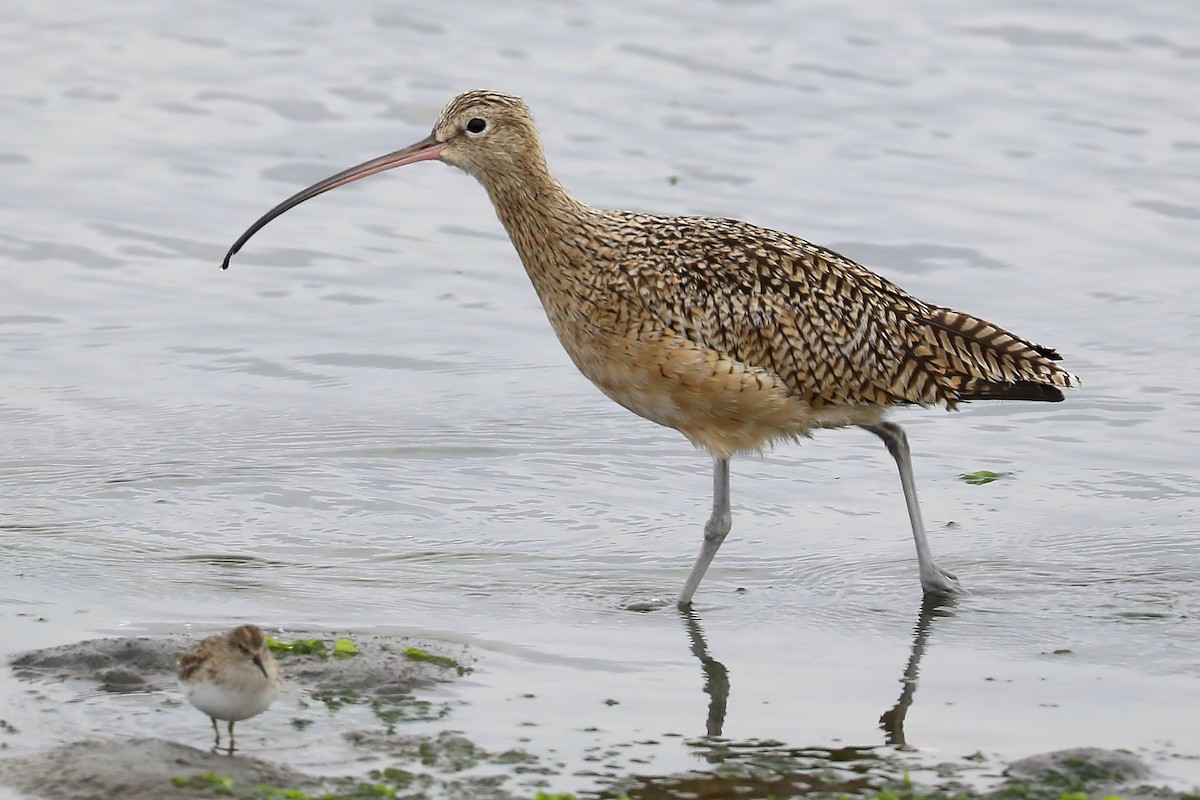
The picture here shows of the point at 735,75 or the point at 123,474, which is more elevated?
the point at 735,75

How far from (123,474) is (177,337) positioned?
102 inches

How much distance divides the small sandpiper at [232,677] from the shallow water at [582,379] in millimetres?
268

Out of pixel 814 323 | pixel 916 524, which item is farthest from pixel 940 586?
pixel 814 323

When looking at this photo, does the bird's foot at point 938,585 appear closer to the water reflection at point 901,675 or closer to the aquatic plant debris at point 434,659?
the water reflection at point 901,675

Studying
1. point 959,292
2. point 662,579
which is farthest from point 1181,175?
point 662,579

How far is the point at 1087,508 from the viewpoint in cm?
938

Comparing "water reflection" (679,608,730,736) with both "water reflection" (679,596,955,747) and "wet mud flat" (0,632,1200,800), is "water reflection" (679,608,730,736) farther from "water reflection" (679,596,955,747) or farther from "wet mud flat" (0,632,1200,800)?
"wet mud flat" (0,632,1200,800)

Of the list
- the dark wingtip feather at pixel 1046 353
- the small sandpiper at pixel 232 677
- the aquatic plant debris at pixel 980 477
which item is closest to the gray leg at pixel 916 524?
the dark wingtip feather at pixel 1046 353

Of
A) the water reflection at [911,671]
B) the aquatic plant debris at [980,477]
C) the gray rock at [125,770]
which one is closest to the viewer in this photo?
the gray rock at [125,770]

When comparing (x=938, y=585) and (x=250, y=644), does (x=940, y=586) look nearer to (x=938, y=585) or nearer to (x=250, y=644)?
(x=938, y=585)

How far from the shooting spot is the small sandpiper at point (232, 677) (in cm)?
600

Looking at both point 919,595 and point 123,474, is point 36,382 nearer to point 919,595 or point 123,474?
point 123,474

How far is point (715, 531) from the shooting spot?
8375 millimetres

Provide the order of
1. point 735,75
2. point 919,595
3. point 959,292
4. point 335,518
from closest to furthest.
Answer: point 919,595 < point 335,518 < point 959,292 < point 735,75
